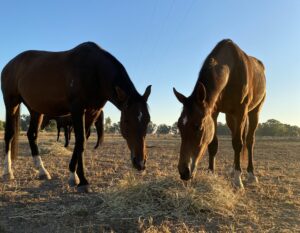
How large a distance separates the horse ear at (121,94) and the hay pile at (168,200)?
51.9 inches

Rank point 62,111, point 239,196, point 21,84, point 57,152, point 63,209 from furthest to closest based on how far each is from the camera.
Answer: point 57,152
point 21,84
point 62,111
point 239,196
point 63,209

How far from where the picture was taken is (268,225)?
378 cm

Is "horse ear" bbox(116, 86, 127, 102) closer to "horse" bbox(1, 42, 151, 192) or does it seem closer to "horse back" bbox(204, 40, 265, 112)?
"horse" bbox(1, 42, 151, 192)

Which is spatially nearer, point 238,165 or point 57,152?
point 238,165

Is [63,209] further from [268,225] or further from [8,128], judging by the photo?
[8,128]

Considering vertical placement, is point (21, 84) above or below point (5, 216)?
above

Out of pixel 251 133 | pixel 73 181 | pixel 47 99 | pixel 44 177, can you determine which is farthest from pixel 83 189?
pixel 251 133

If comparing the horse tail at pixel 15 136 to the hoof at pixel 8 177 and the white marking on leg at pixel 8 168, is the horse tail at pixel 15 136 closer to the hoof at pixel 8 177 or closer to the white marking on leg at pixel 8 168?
the white marking on leg at pixel 8 168

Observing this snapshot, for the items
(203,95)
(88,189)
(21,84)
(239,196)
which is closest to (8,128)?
(21,84)

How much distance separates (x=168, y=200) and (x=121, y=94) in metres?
1.91

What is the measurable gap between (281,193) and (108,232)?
10.5 feet

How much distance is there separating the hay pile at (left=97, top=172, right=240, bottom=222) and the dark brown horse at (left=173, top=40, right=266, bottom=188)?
0.97ft

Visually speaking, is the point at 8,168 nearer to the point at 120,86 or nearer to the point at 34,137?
the point at 34,137

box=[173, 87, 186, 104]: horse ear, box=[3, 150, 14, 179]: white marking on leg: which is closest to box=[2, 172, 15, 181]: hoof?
box=[3, 150, 14, 179]: white marking on leg
